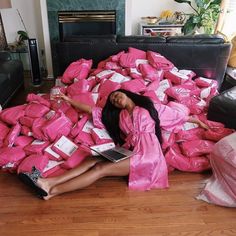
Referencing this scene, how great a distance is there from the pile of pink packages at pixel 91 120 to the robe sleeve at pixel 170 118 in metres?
0.05

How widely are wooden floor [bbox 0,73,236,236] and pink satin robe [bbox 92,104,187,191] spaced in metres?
0.08

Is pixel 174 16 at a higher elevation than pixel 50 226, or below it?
higher

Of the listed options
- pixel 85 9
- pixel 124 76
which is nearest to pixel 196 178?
pixel 124 76

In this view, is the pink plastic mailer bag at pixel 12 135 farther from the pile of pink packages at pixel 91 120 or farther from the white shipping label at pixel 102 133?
the white shipping label at pixel 102 133

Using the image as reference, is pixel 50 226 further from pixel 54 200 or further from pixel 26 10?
pixel 26 10

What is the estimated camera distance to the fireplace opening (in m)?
4.23

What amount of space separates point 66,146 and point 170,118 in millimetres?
870

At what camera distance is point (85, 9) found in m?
4.20

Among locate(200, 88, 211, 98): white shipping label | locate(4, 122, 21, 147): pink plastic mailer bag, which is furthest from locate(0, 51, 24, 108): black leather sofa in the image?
locate(200, 88, 211, 98): white shipping label

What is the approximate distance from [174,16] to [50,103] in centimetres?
313

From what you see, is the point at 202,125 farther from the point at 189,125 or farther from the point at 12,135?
the point at 12,135

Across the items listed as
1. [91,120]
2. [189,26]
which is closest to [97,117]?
[91,120]

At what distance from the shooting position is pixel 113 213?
1712 mm

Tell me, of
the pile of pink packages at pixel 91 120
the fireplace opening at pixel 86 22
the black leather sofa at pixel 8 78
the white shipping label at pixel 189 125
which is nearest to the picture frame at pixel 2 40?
the black leather sofa at pixel 8 78
